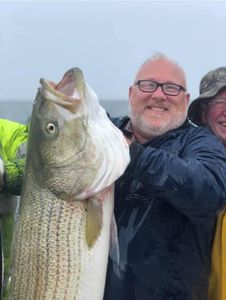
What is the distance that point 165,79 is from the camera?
364 cm

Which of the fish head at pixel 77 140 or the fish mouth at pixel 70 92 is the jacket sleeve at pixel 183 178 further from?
the fish mouth at pixel 70 92

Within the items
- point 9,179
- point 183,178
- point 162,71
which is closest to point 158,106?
point 162,71

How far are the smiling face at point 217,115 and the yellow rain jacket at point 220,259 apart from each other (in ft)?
2.56

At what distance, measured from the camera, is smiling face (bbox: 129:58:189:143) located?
11.8ft

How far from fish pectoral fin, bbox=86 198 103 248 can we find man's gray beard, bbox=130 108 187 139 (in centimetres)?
71

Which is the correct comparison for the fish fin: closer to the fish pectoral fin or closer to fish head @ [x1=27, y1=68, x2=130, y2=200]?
the fish pectoral fin

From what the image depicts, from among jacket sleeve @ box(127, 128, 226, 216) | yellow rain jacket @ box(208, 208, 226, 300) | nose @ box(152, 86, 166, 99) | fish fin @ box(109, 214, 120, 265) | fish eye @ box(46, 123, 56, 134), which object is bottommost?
yellow rain jacket @ box(208, 208, 226, 300)

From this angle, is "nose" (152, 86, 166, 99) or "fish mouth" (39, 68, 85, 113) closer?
"fish mouth" (39, 68, 85, 113)

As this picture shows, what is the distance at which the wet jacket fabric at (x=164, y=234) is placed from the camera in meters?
3.27

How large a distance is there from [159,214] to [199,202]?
1.22ft

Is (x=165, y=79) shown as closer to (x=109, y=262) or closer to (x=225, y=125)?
(x=225, y=125)

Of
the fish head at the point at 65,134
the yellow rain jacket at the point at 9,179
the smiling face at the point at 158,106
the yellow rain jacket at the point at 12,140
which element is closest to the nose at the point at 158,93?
the smiling face at the point at 158,106

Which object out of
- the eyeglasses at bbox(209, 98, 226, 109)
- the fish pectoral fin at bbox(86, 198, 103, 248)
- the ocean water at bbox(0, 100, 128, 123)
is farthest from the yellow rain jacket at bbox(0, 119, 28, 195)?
the ocean water at bbox(0, 100, 128, 123)

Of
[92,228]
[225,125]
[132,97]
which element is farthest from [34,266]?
[225,125]
